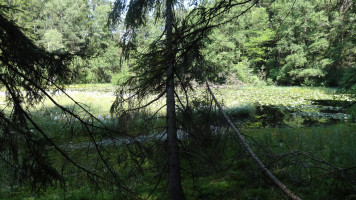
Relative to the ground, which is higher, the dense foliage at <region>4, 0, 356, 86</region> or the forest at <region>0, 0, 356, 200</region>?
the dense foliage at <region>4, 0, 356, 86</region>

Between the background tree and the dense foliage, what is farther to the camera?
the dense foliage

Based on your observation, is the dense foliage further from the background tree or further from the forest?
the background tree

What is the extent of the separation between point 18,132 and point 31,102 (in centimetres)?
46

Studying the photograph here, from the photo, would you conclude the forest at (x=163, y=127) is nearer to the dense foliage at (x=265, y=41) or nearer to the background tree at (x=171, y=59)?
the background tree at (x=171, y=59)

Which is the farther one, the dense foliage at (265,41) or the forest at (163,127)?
the dense foliage at (265,41)

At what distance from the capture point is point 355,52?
2169 cm

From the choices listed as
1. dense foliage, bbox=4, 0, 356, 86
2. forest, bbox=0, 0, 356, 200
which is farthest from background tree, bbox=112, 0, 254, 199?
dense foliage, bbox=4, 0, 356, 86

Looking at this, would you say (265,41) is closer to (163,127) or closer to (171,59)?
(163,127)

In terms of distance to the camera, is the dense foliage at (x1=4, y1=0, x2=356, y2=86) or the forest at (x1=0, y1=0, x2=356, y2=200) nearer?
the forest at (x1=0, y1=0, x2=356, y2=200)

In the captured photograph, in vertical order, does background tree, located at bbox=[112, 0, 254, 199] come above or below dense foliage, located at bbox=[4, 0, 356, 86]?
below

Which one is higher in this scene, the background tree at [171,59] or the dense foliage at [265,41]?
the dense foliage at [265,41]

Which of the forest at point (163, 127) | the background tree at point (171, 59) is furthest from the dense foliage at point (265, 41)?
the background tree at point (171, 59)

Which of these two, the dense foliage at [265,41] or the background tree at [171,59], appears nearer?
the background tree at [171,59]

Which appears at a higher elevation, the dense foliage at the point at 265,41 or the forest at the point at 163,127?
the dense foliage at the point at 265,41
